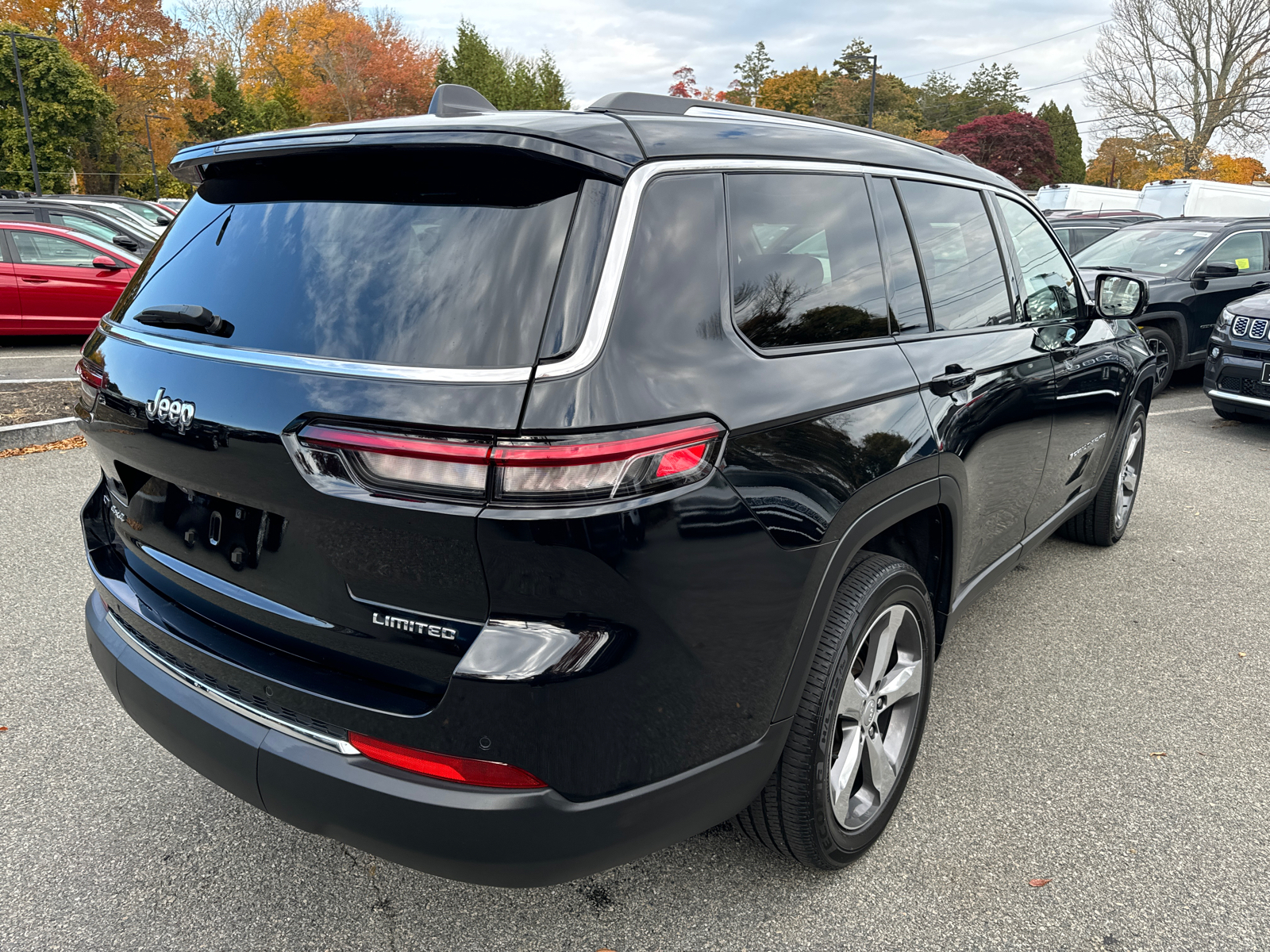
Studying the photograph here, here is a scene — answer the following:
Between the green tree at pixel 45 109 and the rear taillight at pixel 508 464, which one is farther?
the green tree at pixel 45 109

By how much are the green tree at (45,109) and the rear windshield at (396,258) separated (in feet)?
138

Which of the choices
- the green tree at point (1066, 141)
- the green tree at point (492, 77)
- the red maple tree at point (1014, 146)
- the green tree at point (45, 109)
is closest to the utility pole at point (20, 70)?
the green tree at point (45, 109)

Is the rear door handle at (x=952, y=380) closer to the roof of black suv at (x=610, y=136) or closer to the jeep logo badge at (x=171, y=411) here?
the roof of black suv at (x=610, y=136)

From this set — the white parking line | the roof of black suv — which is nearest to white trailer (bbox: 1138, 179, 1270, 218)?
the white parking line

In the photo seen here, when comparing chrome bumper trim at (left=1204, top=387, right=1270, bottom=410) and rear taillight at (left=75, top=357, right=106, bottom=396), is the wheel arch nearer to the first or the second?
rear taillight at (left=75, top=357, right=106, bottom=396)

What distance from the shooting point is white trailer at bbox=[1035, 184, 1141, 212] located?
2531 centimetres

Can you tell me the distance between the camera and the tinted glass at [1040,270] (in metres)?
3.51

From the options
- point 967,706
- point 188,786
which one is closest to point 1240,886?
point 967,706

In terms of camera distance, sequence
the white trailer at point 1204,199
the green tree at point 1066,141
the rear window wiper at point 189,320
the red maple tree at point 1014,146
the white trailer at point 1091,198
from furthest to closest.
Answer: the green tree at point 1066,141, the red maple tree at point 1014,146, the white trailer at point 1091,198, the white trailer at point 1204,199, the rear window wiper at point 189,320

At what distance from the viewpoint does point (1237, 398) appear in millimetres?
7762

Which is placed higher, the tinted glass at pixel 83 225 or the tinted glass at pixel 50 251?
the tinted glass at pixel 83 225

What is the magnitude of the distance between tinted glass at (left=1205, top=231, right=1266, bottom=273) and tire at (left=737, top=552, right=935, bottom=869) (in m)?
9.33

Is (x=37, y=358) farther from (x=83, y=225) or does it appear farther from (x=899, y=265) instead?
(x=899, y=265)

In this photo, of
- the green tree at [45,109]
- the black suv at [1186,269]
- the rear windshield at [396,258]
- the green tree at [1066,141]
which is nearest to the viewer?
→ the rear windshield at [396,258]
